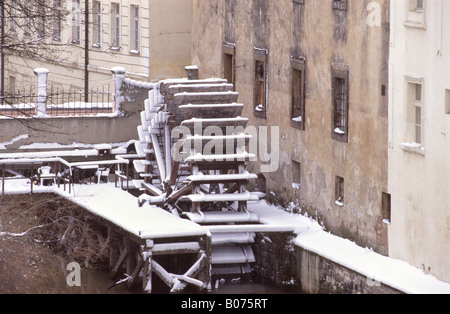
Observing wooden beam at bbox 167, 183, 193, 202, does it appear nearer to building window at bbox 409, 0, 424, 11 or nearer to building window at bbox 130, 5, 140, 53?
building window at bbox 409, 0, 424, 11

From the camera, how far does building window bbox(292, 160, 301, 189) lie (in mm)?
30483

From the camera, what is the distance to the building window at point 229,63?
3425cm

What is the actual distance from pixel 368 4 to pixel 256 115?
6743 millimetres

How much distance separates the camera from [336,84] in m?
28.5

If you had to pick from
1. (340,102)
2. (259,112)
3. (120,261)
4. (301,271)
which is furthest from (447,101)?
(259,112)

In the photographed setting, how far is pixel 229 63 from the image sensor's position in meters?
34.9

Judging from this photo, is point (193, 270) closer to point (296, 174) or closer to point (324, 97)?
point (296, 174)

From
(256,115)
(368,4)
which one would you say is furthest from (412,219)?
Result: (256,115)

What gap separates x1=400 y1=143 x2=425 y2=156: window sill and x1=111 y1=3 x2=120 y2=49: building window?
1848 centimetres

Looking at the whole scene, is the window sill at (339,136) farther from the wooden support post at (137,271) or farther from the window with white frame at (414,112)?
the wooden support post at (137,271)

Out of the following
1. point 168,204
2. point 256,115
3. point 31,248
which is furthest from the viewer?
point 256,115

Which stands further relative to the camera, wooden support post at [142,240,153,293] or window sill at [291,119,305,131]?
window sill at [291,119,305,131]

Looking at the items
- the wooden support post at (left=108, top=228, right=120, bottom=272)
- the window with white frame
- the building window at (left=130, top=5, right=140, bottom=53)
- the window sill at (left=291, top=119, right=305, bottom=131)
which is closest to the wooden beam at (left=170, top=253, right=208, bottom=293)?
the wooden support post at (left=108, top=228, right=120, bottom=272)
